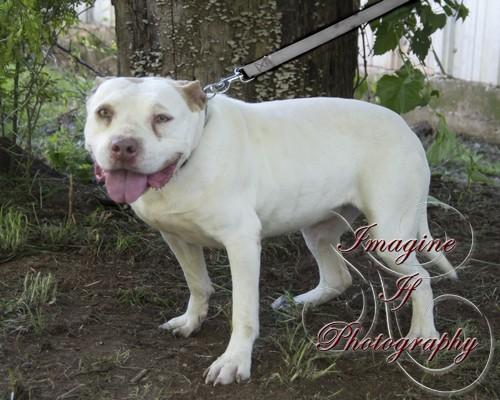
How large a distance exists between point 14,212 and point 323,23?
1906 mm

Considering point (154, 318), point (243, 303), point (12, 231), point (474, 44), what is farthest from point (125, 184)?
point (474, 44)

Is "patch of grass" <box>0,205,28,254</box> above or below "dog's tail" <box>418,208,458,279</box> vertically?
below

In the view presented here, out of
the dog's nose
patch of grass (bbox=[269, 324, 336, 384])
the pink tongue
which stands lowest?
patch of grass (bbox=[269, 324, 336, 384])

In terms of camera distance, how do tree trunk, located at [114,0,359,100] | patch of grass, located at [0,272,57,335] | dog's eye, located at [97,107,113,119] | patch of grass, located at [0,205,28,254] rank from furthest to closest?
tree trunk, located at [114,0,359,100] < patch of grass, located at [0,205,28,254] < patch of grass, located at [0,272,57,335] < dog's eye, located at [97,107,113,119]

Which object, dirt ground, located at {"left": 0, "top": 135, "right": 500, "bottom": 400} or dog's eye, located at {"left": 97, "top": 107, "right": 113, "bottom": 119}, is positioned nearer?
dog's eye, located at {"left": 97, "top": 107, "right": 113, "bottom": 119}

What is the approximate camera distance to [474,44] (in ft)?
26.6

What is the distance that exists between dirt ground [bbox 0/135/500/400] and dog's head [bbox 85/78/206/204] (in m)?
0.76

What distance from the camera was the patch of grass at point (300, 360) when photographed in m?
3.18

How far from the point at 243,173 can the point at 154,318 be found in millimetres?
920

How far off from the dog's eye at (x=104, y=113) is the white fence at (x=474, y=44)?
5.40 m

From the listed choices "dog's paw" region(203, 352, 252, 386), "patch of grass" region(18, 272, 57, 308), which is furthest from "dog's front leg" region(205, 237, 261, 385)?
"patch of grass" region(18, 272, 57, 308)

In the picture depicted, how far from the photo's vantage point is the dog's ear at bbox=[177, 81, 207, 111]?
3021mm

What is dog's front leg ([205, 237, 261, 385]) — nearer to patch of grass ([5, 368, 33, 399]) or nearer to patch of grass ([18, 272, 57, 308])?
patch of grass ([5, 368, 33, 399])

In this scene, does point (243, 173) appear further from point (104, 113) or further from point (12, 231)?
point (12, 231)
